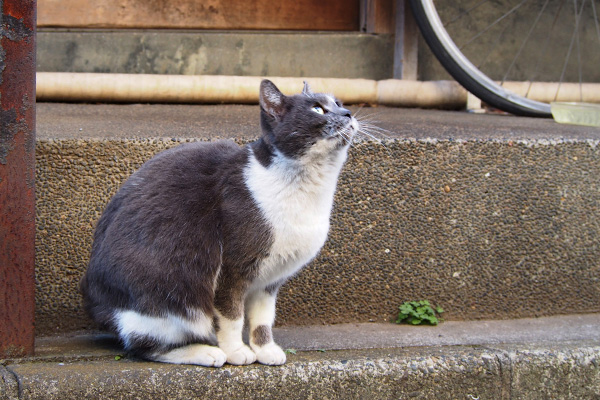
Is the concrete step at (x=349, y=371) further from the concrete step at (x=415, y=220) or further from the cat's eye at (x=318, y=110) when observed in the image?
the cat's eye at (x=318, y=110)

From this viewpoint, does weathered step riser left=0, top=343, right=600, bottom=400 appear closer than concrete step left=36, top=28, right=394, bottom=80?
Yes

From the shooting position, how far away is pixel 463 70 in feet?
10.6

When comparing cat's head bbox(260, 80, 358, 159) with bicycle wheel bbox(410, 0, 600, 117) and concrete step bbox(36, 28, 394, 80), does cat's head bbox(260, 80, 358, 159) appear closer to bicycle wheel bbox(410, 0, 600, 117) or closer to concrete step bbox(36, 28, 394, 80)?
concrete step bbox(36, 28, 394, 80)

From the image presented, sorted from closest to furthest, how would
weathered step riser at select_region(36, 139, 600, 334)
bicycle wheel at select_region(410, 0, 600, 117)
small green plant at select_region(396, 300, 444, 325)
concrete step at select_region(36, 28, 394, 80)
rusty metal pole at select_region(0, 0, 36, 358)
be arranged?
rusty metal pole at select_region(0, 0, 36, 358) → weathered step riser at select_region(36, 139, 600, 334) → small green plant at select_region(396, 300, 444, 325) → concrete step at select_region(36, 28, 394, 80) → bicycle wheel at select_region(410, 0, 600, 117)

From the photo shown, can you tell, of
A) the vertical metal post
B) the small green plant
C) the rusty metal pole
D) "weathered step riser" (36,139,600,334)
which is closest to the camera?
the rusty metal pole

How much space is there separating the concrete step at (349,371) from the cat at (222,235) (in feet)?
0.22

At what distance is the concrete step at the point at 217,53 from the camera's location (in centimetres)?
348

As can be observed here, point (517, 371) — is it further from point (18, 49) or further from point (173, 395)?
point (18, 49)

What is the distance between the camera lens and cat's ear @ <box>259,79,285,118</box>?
5.93 ft

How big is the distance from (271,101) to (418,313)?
97 cm

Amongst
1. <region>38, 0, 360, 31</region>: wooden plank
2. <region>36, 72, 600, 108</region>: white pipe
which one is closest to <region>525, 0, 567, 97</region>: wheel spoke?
<region>36, 72, 600, 108</region>: white pipe

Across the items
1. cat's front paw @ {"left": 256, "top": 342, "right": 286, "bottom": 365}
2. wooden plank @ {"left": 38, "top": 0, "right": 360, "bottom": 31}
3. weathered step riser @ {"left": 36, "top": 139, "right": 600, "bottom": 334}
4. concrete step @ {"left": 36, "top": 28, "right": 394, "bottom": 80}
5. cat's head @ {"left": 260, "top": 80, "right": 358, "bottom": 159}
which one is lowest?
cat's front paw @ {"left": 256, "top": 342, "right": 286, "bottom": 365}

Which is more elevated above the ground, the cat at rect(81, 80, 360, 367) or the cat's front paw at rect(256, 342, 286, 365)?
the cat at rect(81, 80, 360, 367)

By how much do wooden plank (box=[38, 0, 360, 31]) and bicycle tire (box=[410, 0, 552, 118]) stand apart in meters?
0.60
